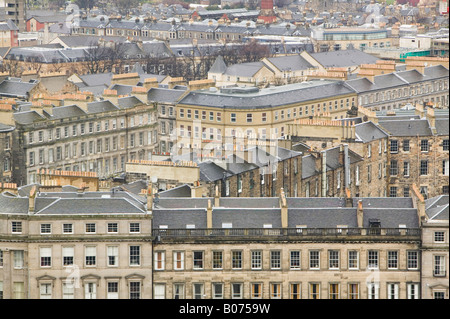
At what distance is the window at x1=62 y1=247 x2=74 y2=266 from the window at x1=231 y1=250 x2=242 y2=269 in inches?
381

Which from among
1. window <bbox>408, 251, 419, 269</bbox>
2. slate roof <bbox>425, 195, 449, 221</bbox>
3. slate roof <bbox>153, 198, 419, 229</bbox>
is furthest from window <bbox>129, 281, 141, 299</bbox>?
slate roof <bbox>425, 195, 449, 221</bbox>

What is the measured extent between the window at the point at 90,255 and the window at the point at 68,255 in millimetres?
842

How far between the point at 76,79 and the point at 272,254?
10342cm

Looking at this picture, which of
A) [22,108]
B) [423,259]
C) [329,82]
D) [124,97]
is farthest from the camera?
[329,82]

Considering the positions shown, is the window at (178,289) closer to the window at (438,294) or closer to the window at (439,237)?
the window at (438,294)

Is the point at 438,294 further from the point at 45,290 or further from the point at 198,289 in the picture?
the point at 45,290

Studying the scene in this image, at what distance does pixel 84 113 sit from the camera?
136250mm

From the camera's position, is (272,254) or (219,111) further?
(219,111)

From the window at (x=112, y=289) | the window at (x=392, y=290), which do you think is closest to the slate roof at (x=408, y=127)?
the window at (x=392, y=290)

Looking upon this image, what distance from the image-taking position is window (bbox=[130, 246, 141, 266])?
254ft
